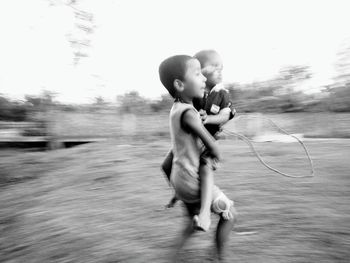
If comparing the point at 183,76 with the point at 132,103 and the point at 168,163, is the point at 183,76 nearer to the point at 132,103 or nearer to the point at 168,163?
the point at 168,163

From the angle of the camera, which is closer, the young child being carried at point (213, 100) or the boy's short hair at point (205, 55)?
the young child being carried at point (213, 100)

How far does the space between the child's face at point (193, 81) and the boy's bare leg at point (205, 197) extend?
0.42 m

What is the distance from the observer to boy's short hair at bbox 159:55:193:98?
215 cm

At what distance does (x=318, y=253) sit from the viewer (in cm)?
258

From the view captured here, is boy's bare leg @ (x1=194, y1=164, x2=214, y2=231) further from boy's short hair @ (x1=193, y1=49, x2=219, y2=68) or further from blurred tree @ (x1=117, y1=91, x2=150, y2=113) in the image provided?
blurred tree @ (x1=117, y1=91, x2=150, y2=113)

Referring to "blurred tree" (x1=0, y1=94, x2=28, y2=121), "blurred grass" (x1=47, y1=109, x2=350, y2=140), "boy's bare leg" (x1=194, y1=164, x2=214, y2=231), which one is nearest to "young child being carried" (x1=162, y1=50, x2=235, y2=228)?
"boy's bare leg" (x1=194, y1=164, x2=214, y2=231)

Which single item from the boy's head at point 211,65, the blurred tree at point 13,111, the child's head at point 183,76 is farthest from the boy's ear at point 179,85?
the blurred tree at point 13,111

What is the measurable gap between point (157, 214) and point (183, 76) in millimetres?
2089

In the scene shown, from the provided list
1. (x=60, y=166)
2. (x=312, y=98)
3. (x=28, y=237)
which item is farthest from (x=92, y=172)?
(x=312, y=98)

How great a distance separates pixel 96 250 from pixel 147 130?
11.6 meters

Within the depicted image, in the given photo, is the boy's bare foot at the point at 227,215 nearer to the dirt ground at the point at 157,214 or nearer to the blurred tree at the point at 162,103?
the dirt ground at the point at 157,214

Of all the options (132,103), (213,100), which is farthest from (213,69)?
(132,103)

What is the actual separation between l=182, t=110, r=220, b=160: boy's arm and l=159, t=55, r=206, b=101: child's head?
14 centimetres

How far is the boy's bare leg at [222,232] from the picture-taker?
7.49 ft
